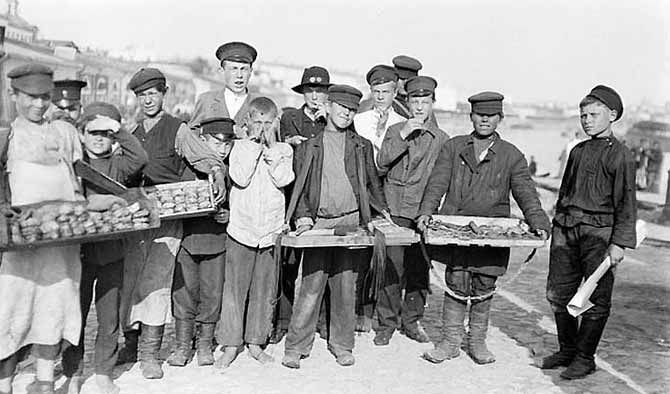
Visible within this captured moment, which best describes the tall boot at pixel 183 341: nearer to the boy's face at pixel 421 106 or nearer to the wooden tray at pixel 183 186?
the wooden tray at pixel 183 186

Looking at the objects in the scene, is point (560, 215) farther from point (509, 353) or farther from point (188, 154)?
point (188, 154)

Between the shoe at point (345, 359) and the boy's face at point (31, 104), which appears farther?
the shoe at point (345, 359)

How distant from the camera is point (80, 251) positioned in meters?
4.53

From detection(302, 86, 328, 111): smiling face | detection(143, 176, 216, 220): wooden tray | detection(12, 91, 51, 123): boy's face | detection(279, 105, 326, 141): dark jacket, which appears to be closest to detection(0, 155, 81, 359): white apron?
detection(12, 91, 51, 123): boy's face

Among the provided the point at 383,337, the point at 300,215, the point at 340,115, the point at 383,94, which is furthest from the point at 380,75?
the point at 383,337

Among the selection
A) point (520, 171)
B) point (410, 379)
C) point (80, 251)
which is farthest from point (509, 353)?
point (80, 251)

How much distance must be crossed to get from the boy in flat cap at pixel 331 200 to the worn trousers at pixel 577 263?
1.48 m

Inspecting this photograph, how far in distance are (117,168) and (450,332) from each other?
2933 millimetres

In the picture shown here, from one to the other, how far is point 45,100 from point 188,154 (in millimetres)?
1157

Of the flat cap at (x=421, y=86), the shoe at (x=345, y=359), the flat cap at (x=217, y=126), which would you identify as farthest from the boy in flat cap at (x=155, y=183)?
the flat cap at (x=421, y=86)

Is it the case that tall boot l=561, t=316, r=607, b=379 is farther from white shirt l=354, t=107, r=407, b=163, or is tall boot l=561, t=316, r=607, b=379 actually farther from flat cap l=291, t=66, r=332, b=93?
flat cap l=291, t=66, r=332, b=93

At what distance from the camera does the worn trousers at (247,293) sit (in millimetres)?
5273

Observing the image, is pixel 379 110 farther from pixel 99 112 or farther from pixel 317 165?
pixel 99 112

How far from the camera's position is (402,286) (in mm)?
6277
